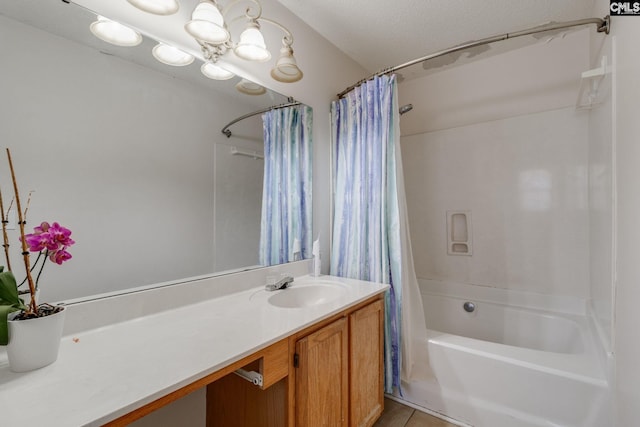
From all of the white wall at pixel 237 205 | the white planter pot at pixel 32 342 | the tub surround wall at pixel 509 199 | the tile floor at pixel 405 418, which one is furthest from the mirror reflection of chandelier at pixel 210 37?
the tile floor at pixel 405 418

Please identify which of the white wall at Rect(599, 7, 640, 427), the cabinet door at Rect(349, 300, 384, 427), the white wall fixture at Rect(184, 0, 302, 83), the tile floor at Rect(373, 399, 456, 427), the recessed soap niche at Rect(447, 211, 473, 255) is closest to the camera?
the white wall at Rect(599, 7, 640, 427)

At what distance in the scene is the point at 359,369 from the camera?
134 cm

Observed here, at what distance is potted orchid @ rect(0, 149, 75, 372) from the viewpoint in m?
0.67

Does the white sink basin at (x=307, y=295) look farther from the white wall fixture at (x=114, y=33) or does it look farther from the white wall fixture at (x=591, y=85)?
the white wall fixture at (x=591, y=85)

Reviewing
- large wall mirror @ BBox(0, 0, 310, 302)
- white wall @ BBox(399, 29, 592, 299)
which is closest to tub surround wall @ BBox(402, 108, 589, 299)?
white wall @ BBox(399, 29, 592, 299)

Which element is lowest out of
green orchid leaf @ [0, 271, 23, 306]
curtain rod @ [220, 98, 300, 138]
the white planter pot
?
the white planter pot

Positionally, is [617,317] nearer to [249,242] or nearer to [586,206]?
[586,206]

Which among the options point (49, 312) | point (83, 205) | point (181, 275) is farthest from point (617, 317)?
point (83, 205)

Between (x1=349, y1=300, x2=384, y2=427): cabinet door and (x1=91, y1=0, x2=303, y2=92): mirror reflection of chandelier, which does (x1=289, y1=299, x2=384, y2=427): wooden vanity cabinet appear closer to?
(x1=349, y1=300, x2=384, y2=427): cabinet door

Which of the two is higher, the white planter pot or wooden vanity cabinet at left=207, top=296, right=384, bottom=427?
the white planter pot

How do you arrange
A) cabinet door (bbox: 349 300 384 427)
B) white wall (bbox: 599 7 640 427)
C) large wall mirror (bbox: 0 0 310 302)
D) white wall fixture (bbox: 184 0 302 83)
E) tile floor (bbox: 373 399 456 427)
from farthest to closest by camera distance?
tile floor (bbox: 373 399 456 427)
cabinet door (bbox: 349 300 384 427)
white wall fixture (bbox: 184 0 302 83)
white wall (bbox: 599 7 640 427)
large wall mirror (bbox: 0 0 310 302)

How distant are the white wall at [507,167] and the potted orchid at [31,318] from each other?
8.46 ft

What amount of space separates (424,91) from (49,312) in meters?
2.97

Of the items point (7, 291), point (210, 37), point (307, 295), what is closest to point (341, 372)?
point (307, 295)
